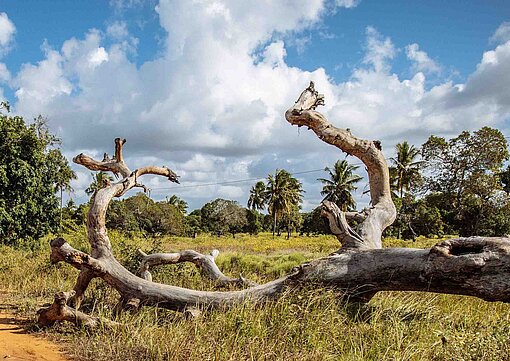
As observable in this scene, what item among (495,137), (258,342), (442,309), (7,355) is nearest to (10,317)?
(7,355)

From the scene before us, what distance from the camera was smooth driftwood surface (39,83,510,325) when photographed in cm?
619

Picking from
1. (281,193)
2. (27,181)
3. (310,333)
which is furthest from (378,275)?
(281,193)

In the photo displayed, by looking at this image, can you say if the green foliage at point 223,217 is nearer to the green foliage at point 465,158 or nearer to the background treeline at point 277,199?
the background treeline at point 277,199

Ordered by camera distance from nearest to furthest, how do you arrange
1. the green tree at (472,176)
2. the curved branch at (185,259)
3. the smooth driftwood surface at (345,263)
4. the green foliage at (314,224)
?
the smooth driftwood surface at (345,263), the curved branch at (185,259), the green tree at (472,176), the green foliage at (314,224)

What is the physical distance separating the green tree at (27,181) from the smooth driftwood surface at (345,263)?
37.5 ft

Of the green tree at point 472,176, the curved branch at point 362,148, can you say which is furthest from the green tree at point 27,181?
the green tree at point 472,176

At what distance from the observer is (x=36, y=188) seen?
21.2 m

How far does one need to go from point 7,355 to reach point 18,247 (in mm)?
15459

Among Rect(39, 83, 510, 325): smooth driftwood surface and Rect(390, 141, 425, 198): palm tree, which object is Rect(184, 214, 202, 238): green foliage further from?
Rect(39, 83, 510, 325): smooth driftwood surface

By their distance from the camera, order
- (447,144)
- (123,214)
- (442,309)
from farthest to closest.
Answer: (123,214) < (447,144) < (442,309)

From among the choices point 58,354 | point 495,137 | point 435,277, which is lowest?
point 58,354

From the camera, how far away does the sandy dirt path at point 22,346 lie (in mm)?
5828

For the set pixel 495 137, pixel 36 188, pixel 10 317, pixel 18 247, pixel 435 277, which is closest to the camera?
pixel 435 277

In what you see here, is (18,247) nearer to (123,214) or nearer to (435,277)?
(435,277)
